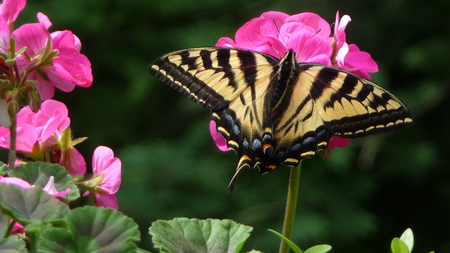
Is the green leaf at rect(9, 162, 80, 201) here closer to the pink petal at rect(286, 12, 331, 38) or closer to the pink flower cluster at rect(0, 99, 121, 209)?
the pink flower cluster at rect(0, 99, 121, 209)

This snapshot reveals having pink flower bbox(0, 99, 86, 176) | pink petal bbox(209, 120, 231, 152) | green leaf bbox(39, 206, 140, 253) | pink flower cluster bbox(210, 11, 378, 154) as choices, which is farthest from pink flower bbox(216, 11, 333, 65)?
green leaf bbox(39, 206, 140, 253)

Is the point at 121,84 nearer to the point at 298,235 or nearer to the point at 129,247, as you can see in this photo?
the point at 298,235

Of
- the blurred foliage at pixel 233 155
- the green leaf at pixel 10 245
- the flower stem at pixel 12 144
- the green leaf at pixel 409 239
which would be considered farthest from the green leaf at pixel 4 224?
the blurred foliage at pixel 233 155

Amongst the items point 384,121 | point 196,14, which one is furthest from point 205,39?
point 384,121

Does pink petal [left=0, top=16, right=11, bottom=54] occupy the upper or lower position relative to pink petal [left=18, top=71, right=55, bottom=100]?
upper

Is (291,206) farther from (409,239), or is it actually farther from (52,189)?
(52,189)

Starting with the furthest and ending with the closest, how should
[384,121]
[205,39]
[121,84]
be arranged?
[121,84], [205,39], [384,121]

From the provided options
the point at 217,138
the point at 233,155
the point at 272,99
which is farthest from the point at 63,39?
the point at 233,155
